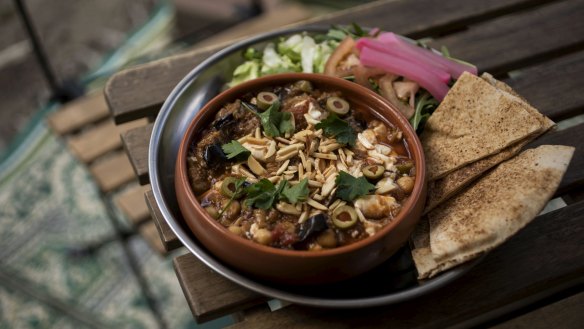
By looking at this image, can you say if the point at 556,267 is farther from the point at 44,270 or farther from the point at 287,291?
the point at 44,270

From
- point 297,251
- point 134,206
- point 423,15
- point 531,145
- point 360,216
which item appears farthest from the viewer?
point 134,206

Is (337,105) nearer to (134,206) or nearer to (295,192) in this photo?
(295,192)

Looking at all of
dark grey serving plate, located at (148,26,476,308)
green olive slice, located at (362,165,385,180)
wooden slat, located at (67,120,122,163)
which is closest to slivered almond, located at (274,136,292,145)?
green olive slice, located at (362,165,385,180)

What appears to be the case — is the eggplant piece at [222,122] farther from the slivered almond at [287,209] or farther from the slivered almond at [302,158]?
the slivered almond at [287,209]

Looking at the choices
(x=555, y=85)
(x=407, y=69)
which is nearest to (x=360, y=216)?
(x=407, y=69)

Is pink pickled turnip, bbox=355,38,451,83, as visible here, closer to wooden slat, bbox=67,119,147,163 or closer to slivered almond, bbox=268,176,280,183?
slivered almond, bbox=268,176,280,183
